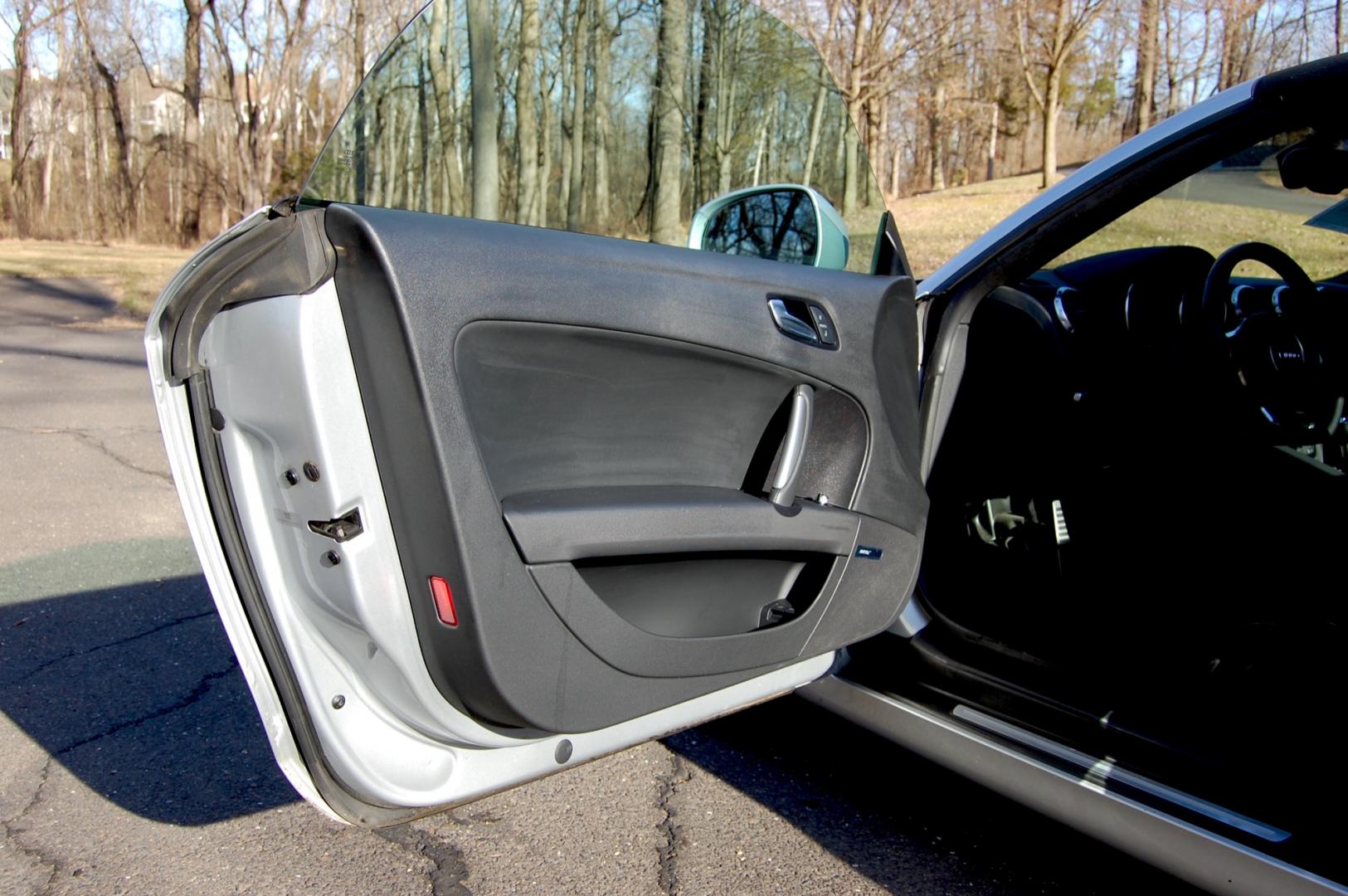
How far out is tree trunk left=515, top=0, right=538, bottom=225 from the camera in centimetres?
204

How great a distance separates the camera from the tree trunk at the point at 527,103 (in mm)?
2035

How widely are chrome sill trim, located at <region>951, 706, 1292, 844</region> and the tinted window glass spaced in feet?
3.41

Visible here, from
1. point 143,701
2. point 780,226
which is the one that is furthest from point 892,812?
point 143,701

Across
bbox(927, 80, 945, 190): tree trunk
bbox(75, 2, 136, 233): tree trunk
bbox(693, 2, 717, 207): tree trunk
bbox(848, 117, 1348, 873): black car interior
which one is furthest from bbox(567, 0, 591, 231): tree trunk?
bbox(75, 2, 136, 233): tree trunk

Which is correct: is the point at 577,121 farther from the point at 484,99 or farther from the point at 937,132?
the point at 937,132

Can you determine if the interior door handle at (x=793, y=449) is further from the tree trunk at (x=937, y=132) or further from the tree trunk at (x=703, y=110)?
the tree trunk at (x=937, y=132)

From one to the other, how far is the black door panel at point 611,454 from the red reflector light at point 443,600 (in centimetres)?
1

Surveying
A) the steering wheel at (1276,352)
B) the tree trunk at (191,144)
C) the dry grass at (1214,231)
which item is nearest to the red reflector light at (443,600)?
the dry grass at (1214,231)

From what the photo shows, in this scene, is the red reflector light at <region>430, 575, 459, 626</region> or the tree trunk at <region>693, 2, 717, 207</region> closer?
the red reflector light at <region>430, 575, 459, 626</region>

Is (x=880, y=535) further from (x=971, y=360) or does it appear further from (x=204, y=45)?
(x=204, y=45)

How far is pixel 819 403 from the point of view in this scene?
2.20 m

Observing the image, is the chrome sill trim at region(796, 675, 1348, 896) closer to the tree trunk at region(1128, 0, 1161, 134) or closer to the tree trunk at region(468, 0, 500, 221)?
the tree trunk at region(468, 0, 500, 221)

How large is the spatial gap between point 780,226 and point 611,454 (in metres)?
0.75

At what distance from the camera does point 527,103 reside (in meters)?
2.06
